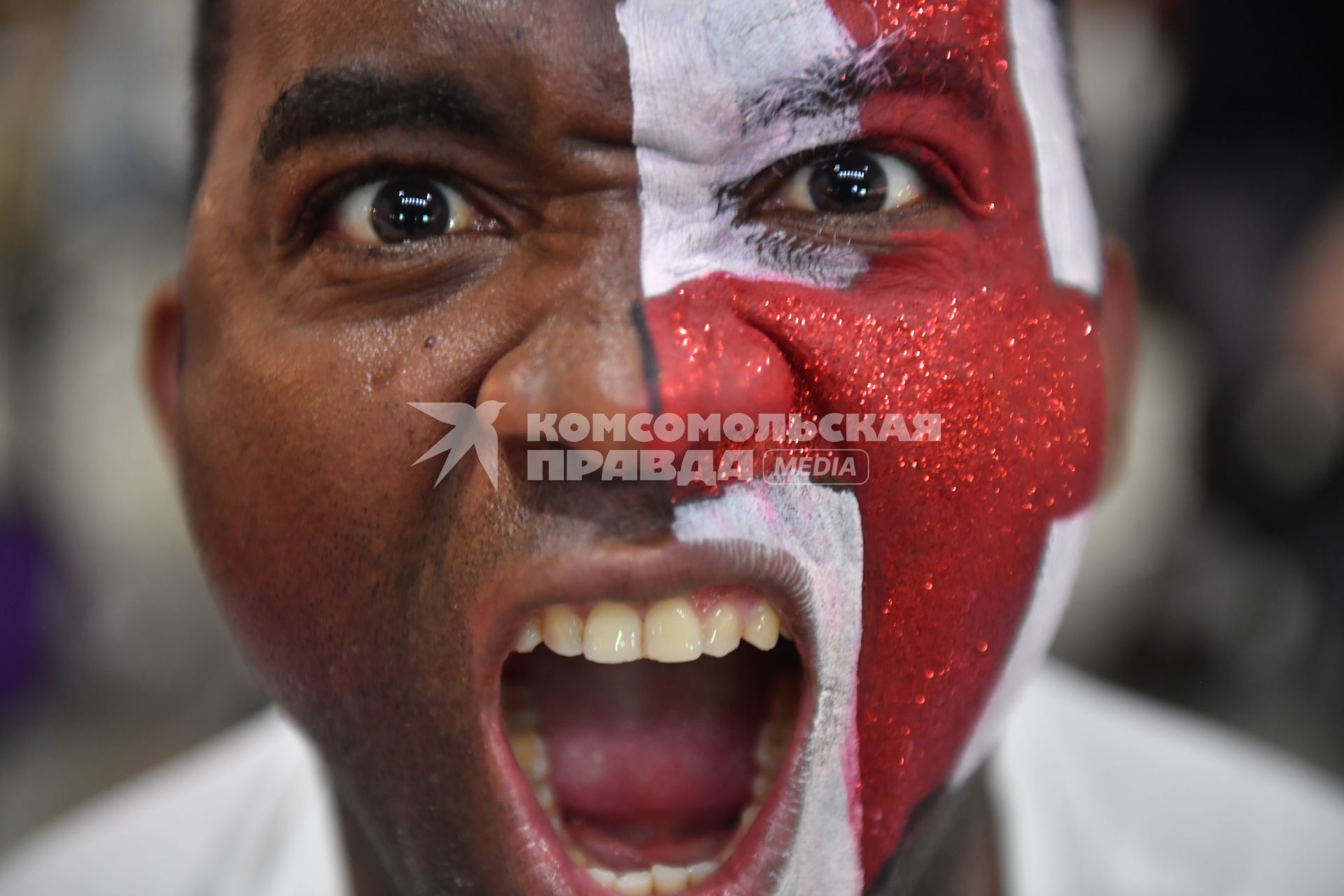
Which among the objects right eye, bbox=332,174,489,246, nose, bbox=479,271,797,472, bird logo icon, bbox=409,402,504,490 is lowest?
bird logo icon, bbox=409,402,504,490

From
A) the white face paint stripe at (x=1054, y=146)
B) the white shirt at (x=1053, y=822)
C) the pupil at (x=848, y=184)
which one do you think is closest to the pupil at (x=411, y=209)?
the pupil at (x=848, y=184)

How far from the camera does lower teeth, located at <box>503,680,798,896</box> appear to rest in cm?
78

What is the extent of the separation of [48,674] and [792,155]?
225 centimetres

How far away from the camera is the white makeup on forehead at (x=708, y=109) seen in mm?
731

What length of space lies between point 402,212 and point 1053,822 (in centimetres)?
97

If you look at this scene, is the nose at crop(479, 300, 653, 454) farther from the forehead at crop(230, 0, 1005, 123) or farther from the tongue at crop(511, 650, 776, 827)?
the tongue at crop(511, 650, 776, 827)

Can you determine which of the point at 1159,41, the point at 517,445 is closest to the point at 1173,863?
the point at 517,445

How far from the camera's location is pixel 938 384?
2.49 ft

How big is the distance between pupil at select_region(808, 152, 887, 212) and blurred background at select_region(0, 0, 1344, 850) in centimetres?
148

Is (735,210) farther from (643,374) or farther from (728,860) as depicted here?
(728,860)

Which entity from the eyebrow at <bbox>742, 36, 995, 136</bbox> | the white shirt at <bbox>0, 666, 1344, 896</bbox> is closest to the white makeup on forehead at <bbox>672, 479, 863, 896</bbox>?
the eyebrow at <bbox>742, 36, 995, 136</bbox>

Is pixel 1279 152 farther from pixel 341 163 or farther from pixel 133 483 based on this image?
pixel 133 483

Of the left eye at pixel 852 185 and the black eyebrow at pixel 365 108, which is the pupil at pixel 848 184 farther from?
the black eyebrow at pixel 365 108

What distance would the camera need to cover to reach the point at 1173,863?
4.26 feet
